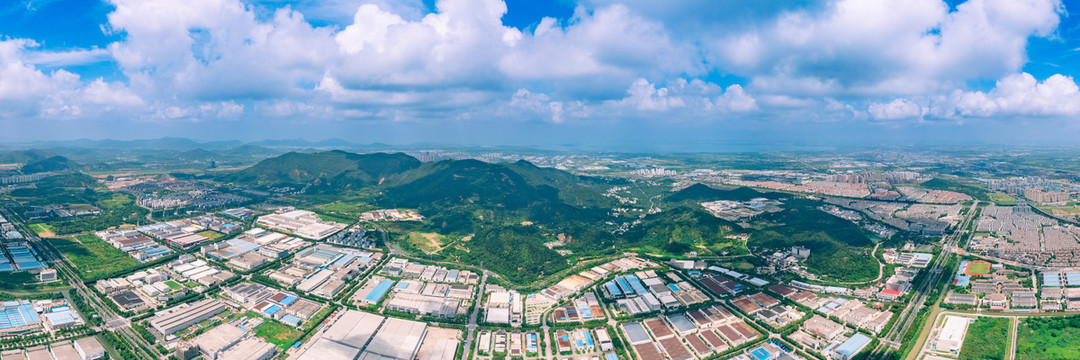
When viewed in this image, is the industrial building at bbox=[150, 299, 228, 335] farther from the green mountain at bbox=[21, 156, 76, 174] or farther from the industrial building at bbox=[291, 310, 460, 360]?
the green mountain at bbox=[21, 156, 76, 174]

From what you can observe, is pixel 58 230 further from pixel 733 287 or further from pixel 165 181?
pixel 733 287

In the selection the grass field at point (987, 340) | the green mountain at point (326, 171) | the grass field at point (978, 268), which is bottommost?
the grass field at point (987, 340)

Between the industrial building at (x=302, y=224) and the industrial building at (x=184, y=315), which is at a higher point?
the industrial building at (x=302, y=224)

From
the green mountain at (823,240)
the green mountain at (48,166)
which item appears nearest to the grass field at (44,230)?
the green mountain at (823,240)

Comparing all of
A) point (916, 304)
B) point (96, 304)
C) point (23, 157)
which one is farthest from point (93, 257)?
point (23, 157)

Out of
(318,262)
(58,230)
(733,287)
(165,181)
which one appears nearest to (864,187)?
(733,287)

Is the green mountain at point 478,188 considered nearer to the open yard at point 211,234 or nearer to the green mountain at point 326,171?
the green mountain at point 326,171

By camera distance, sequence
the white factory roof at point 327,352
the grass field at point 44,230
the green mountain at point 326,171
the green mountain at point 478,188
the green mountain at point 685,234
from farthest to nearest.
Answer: the green mountain at point 326,171 → the green mountain at point 478,188 → the grass field at point 44,230 → the green mountain at point 685,234 → the white factory roof at point 327,352
